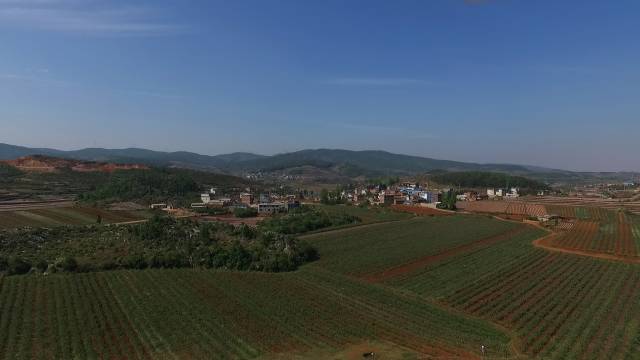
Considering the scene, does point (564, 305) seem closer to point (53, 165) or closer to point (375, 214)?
point (375, 214)

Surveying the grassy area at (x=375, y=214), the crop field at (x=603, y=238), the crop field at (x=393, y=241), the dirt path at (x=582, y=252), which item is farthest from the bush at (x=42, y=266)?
the crop field at (x=603, y=238)

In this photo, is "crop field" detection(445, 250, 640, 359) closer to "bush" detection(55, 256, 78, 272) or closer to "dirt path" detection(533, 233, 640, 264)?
"dirt path" detection(533, 233, 640, 264)

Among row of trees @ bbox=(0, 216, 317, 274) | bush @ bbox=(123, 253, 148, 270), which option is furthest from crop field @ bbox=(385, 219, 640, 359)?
bush @ bbox=(123, 253, 148, 270)

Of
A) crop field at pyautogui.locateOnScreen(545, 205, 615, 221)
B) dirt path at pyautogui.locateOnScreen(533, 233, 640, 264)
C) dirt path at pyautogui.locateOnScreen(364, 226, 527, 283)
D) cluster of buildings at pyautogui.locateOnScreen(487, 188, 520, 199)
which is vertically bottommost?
dirt path at pyautogui.locateOnScreen(364, 226, 527, 283)

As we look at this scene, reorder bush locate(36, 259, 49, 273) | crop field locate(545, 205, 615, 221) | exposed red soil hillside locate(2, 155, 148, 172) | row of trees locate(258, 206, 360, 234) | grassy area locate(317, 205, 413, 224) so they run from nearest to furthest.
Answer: bush locate(36, 259, 49, 273) → row of trees locate(258, 206, 360, 234) → grassy area locate(317, 205, 413, 224) → crop field locate(545, 205, 615, 221) → exposed red soil hillside locate(2, 155, 148, 172)

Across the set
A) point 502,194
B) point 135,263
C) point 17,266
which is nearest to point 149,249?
point 135,263

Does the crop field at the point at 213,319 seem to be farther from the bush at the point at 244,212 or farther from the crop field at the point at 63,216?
the bush at the point at 244,212

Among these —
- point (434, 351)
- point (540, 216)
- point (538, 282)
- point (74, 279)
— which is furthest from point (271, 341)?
point (540, 216)
